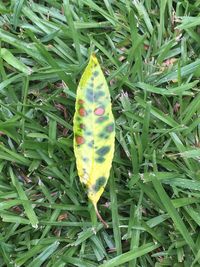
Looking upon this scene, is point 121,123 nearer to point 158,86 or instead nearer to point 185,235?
point 158,86

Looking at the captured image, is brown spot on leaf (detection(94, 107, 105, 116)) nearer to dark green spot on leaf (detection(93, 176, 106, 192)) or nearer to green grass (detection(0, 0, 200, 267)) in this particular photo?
green grass (detection(0, 0, 200, 267))

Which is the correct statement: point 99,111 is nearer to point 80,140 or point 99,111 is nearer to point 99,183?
point 80,140

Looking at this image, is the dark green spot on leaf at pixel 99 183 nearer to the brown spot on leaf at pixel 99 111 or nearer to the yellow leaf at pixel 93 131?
the yellow leaf at pixel 93 131

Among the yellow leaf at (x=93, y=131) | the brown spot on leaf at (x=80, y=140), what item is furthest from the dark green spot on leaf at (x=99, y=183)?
the brown spot on leaf at (x=80, y=140)

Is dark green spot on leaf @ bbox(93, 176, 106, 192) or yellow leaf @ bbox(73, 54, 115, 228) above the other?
yellow leaf @ bbox(73, 54, 115, 228)

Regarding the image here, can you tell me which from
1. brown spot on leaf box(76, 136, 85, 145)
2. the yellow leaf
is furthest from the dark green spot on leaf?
brown spot on leaf box(76, 136, 85, 145)

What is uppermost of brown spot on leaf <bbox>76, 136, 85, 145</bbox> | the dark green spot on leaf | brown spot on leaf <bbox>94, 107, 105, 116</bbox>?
brown spot on leaf <bbox>94, 107, 105, 116</bbox>
